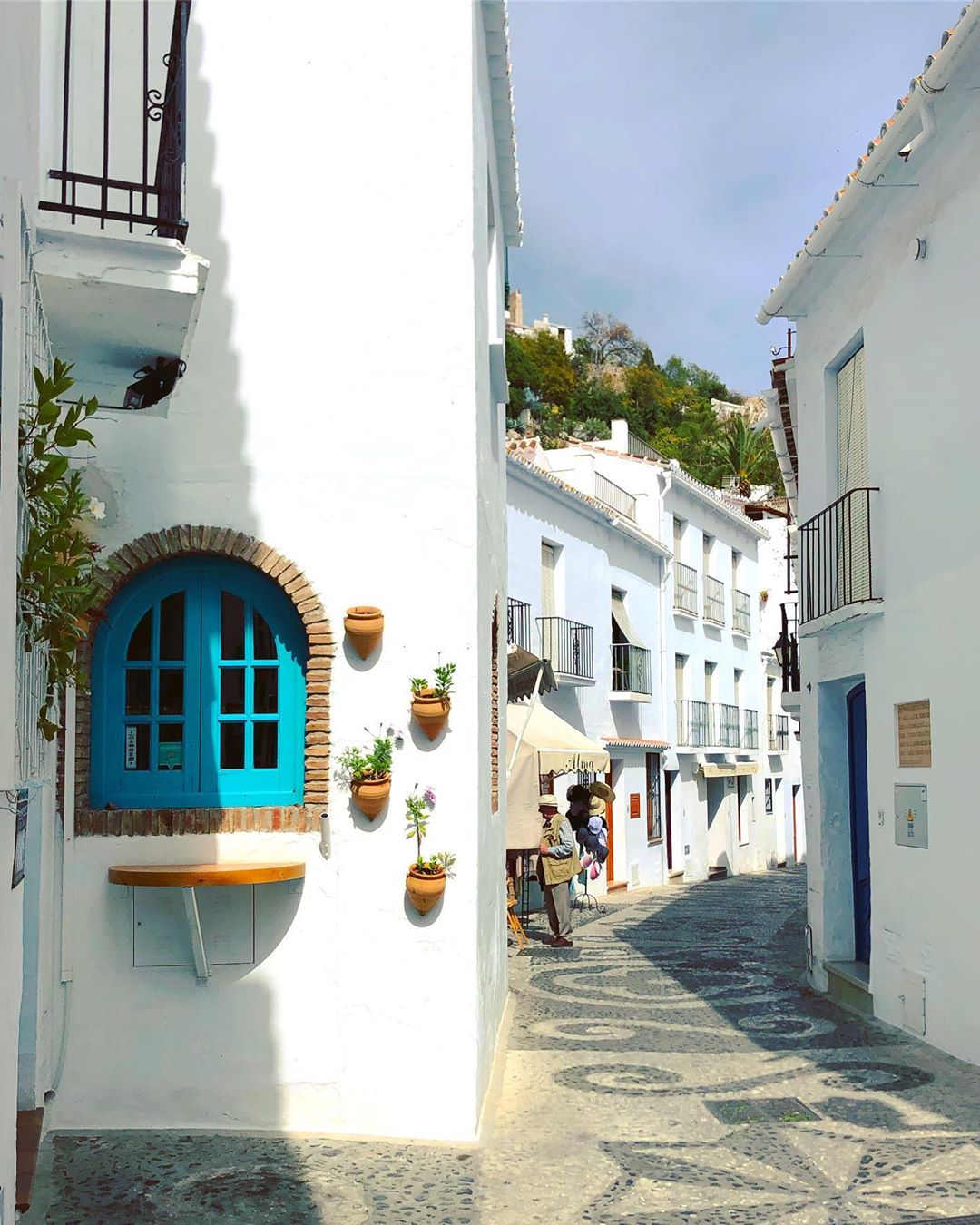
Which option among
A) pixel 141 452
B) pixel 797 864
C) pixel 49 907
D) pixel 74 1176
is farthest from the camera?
pixel 797 864

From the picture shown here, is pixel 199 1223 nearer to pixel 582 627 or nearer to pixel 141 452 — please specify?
pixel 141 452

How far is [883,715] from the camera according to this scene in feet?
35.0

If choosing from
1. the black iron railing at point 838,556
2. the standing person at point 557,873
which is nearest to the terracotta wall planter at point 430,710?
the black iron railing at point 838,556

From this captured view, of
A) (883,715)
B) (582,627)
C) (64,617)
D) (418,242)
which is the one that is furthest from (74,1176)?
(582,627)

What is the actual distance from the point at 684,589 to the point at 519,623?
1033cm

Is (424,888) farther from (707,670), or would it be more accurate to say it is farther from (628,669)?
(707,670)

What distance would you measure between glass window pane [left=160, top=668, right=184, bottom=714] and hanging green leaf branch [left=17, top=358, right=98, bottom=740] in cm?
188

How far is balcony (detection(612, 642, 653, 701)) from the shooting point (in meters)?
25.9

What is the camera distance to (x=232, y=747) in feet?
24.0

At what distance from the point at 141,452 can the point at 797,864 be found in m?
32.7

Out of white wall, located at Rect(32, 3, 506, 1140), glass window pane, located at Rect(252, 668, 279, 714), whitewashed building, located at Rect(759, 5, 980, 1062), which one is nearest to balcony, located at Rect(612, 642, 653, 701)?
whitewashed building, located at Rect(759, 5, 980, 1062)

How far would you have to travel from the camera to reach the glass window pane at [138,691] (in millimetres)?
7312

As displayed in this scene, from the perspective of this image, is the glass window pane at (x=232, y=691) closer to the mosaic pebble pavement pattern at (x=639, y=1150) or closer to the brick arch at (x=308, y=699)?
the brick arch at (x=308, y=699)

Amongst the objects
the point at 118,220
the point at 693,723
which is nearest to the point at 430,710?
the point at 118,220
